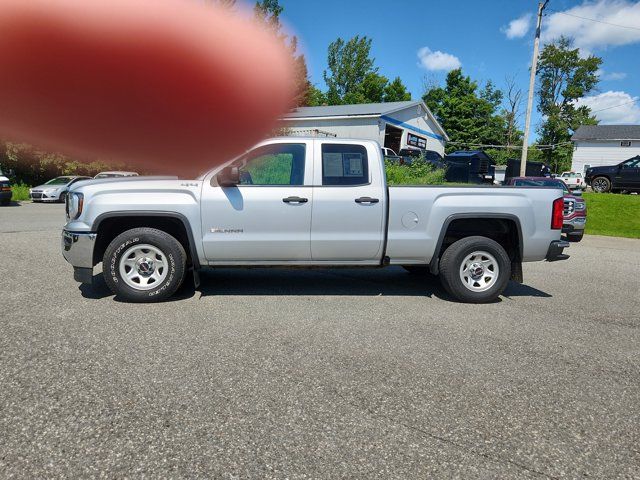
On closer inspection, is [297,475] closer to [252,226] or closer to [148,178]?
[252,226]

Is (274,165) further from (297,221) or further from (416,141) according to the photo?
(416,141)

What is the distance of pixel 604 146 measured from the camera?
1719 inches

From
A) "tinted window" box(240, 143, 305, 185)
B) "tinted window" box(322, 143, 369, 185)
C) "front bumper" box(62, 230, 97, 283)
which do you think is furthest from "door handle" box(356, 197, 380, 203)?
"front bumper" box(62, 230, 97, 283)

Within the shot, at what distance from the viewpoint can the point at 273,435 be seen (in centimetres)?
242

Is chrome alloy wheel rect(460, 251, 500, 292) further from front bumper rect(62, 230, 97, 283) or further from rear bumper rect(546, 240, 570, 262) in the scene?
front bumper rect(62, 230, 97, 283)

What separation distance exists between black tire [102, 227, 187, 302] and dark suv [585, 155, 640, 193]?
21132 millimetres

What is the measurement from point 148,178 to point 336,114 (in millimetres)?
25159

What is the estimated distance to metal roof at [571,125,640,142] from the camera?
42.8m

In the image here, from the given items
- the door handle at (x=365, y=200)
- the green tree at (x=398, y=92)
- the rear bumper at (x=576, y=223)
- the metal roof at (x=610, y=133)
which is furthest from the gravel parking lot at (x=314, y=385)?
the green tree at (x=398, y=92)

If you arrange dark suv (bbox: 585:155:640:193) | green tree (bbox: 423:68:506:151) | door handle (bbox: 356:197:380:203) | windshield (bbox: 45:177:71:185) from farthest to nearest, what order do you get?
green tree (bbox: 423:68:506:151) → windshield (bbox: 45:177:71:185) → dark suv (bbox: 585:155:640:193) → door handle (bbox: 356:197:380:203)

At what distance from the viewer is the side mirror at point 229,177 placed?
4.66 metres

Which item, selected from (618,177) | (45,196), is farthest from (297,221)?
(618,177)

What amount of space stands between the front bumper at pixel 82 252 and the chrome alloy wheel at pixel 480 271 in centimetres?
432

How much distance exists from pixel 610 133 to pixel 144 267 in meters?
52.1
